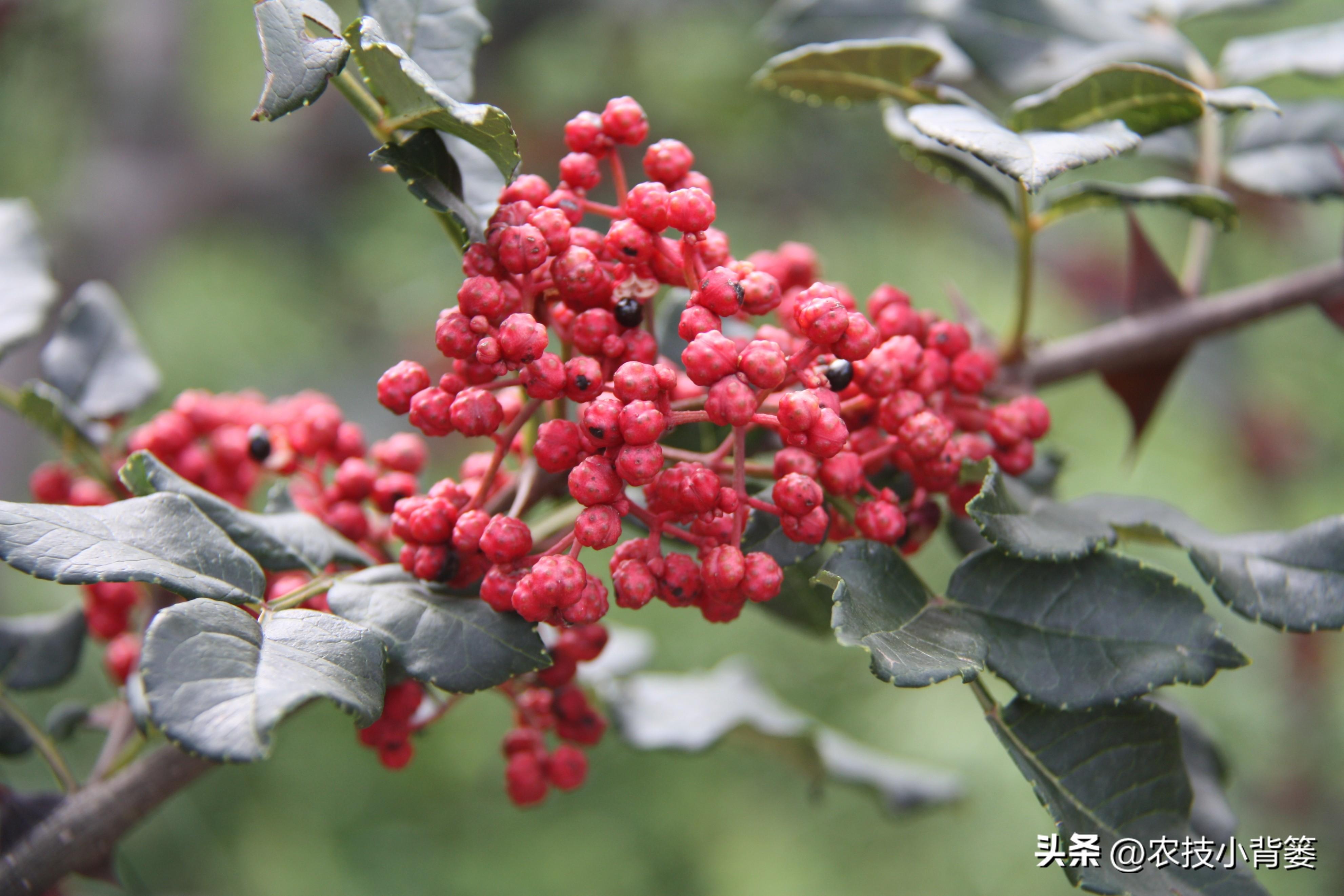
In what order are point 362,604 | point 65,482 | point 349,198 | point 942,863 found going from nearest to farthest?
point 362,604, point 65,482, point 942,863, point 349,198

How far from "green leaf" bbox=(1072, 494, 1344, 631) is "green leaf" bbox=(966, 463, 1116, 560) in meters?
0.06

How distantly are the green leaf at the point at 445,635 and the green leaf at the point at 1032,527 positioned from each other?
32 centimetres

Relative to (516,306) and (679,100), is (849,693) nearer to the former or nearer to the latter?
(679,100)

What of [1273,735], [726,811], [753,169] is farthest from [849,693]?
[753,169]

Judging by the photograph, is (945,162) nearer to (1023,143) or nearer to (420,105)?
(1023,143)

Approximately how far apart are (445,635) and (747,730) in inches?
27.2

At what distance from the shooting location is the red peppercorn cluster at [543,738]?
3.00ft

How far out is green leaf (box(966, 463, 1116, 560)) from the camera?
2.27 feet

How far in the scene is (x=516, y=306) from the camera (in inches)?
27.8

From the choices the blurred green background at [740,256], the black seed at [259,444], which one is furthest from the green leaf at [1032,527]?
the blurred green background at [740,256]

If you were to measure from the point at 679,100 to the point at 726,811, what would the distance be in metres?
2.28

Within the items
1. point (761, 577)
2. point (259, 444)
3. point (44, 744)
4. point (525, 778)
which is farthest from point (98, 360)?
point (761, 577)

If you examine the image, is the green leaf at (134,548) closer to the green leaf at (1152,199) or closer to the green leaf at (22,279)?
the green leaf at (22,279)

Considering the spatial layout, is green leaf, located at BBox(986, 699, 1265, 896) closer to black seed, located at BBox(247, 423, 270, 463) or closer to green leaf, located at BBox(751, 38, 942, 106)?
green leaf, located at BBox(751, 38, 942, 106)
